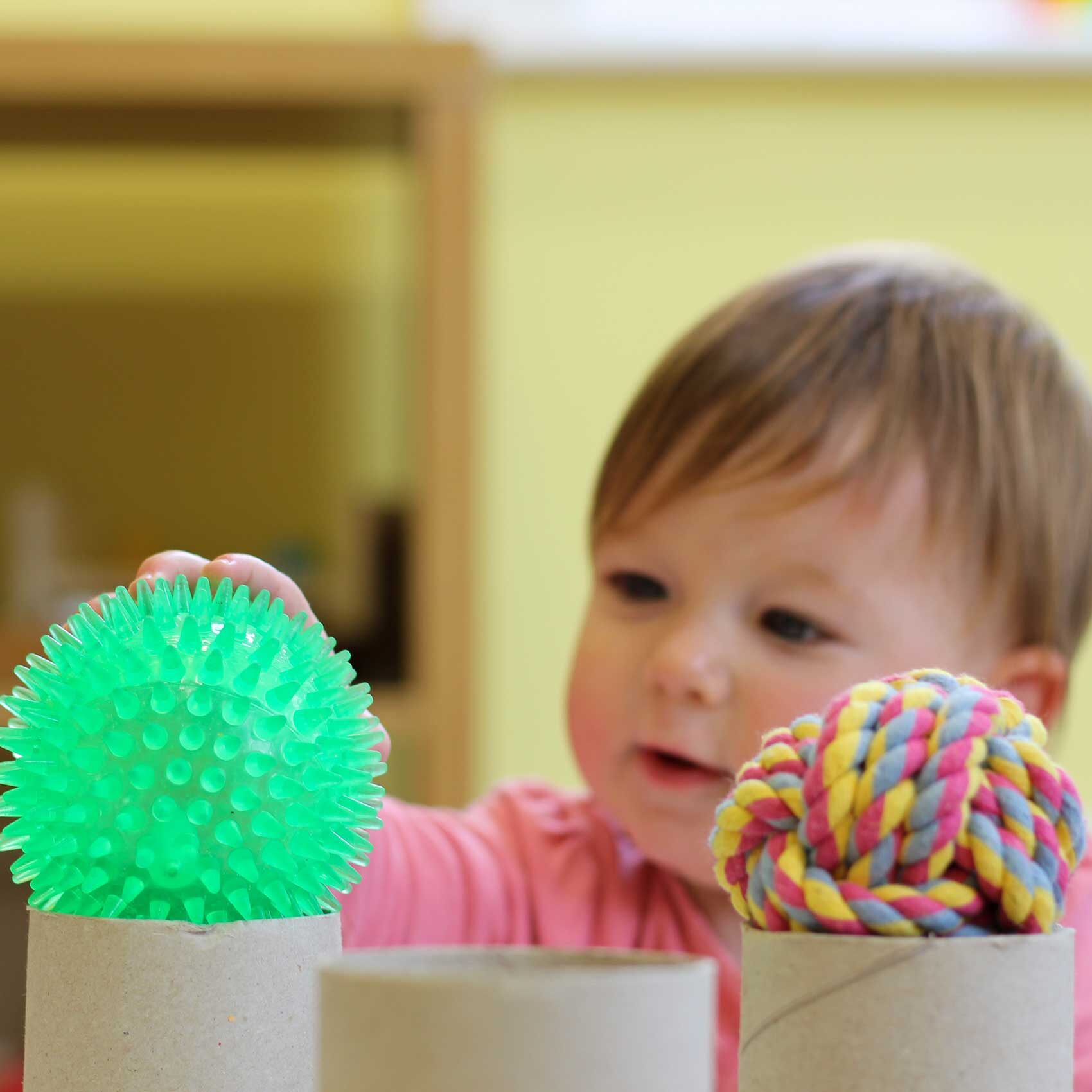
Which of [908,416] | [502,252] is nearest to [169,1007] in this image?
[908,416]

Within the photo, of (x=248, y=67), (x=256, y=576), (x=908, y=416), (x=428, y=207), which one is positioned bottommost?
(x=256, y=576)

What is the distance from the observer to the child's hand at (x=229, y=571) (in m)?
0.47

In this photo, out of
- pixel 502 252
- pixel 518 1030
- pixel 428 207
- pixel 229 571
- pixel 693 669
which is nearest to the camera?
pixel 518 1030

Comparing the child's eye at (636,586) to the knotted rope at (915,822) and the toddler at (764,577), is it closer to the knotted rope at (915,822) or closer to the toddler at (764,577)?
the toddler at (764,577)

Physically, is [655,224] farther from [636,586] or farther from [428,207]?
[636,586]

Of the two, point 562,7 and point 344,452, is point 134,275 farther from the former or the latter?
point 562,7

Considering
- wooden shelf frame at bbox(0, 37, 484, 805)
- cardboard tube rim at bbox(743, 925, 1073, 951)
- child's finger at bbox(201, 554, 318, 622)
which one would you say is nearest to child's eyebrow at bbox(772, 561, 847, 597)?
child's finger at bbox(201, 554, 318, 622)

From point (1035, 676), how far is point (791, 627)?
14 cm

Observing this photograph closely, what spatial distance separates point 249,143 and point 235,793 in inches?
50.3

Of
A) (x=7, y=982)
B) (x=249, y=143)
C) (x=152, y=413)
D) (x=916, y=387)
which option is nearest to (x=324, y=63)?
(x=249, y=143)

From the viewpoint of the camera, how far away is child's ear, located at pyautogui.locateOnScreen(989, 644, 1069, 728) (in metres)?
0.77

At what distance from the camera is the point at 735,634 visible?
0.71m

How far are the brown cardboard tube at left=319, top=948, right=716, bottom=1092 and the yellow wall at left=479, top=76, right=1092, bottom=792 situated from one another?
4.51 ft

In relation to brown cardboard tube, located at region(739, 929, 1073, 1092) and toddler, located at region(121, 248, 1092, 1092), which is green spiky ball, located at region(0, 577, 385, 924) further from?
toddler, located at region(121, 248, 1092, 1092)
